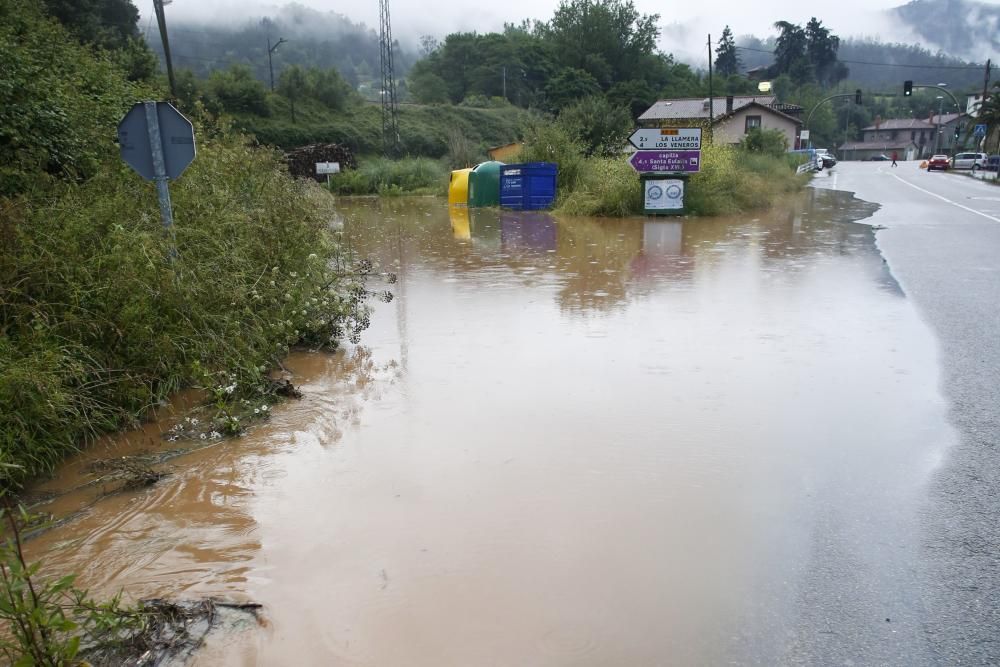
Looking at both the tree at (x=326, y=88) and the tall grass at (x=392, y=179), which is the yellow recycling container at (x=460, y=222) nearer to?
the tall grass at (x=392, y=179)

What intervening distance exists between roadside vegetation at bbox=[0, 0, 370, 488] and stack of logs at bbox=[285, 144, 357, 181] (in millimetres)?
38918

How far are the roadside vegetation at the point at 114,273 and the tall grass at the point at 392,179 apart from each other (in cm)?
2947

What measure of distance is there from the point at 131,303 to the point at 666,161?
16.7 m

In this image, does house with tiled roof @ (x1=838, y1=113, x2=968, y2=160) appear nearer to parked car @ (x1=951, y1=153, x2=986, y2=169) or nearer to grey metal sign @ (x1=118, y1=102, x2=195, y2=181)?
parked car @ (x1=951, y1=153, x2=986, y2=169)

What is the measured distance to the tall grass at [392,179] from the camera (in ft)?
128

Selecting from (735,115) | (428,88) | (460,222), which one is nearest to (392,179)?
(460,222)

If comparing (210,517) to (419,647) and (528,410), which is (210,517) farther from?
(528,410)

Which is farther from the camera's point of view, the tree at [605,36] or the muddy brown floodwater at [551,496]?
the tree at [605,36]

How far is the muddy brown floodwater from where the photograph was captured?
313 centimetres

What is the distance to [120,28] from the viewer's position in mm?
44812

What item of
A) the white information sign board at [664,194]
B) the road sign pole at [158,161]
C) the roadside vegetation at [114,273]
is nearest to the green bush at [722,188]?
the white information sign board at [664,194]

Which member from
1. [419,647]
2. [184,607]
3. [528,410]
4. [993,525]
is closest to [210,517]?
[184,607]

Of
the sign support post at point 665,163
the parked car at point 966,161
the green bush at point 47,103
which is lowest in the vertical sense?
the parked car at point 966,161

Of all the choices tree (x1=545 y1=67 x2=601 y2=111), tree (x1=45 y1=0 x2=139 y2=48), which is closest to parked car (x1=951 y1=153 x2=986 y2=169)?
tree (x1=545 y1=67 x2=601 y2=111)
